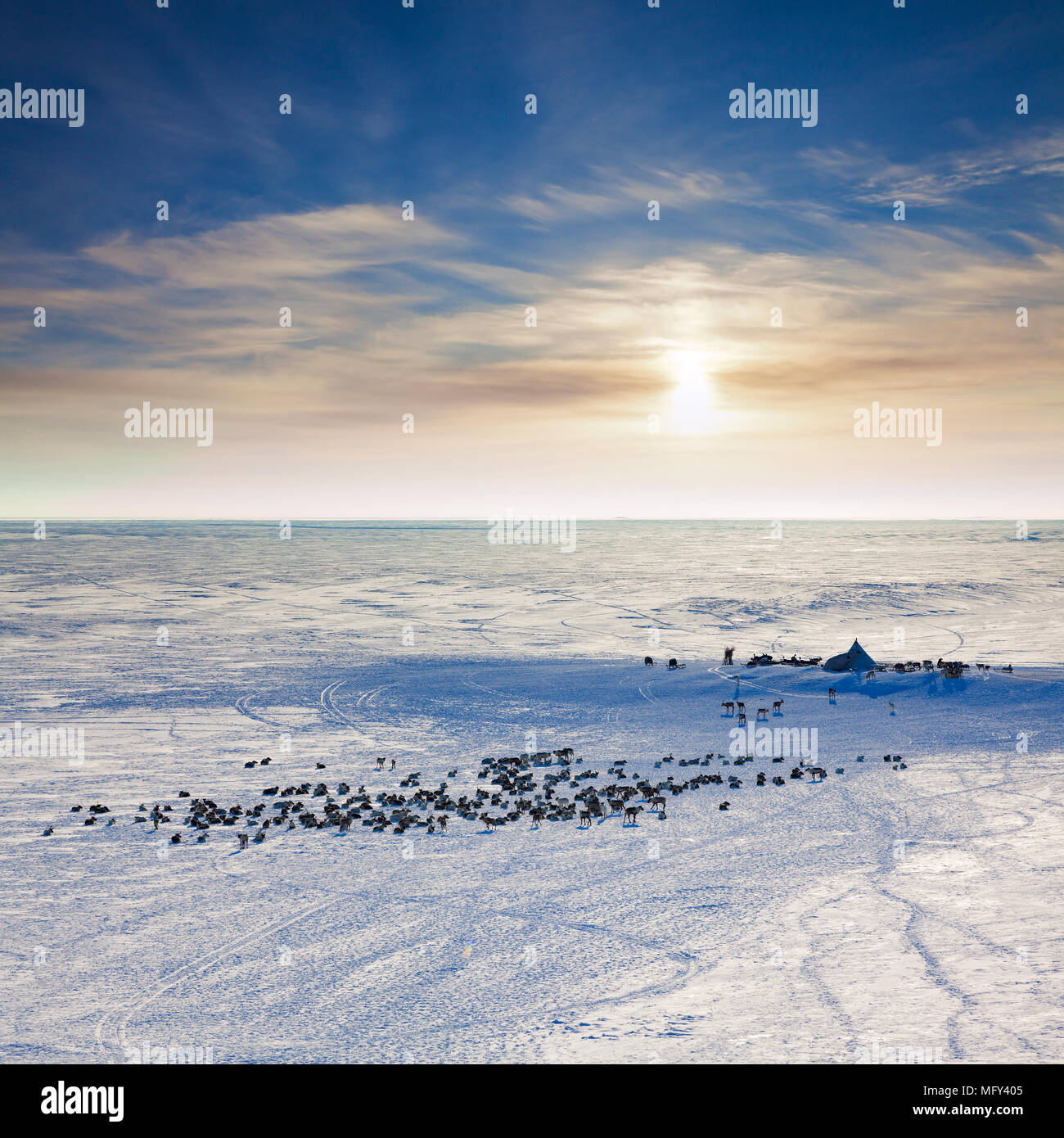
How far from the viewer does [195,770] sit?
2552 cm

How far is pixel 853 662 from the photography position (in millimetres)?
38438

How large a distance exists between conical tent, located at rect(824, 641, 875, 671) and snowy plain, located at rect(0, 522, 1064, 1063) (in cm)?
120

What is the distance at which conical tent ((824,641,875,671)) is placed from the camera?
3828cm

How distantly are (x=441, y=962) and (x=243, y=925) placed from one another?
4.03 metres

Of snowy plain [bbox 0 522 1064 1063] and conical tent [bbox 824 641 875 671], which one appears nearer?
snowy plain [bbox 0 522 1064 1063]

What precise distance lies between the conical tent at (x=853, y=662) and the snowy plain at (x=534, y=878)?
1196mm

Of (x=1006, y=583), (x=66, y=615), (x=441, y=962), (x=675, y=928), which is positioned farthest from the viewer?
(x=1006, y=583)

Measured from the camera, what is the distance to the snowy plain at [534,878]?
11273 millimetres

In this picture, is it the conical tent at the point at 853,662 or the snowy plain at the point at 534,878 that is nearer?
the snowy plain at the point at 534,878

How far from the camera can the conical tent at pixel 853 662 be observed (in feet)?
126

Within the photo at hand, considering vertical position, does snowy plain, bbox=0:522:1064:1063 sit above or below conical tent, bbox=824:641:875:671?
below

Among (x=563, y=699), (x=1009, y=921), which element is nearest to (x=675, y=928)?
(x=1009, y=921)

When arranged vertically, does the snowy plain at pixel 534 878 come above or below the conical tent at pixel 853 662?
below
